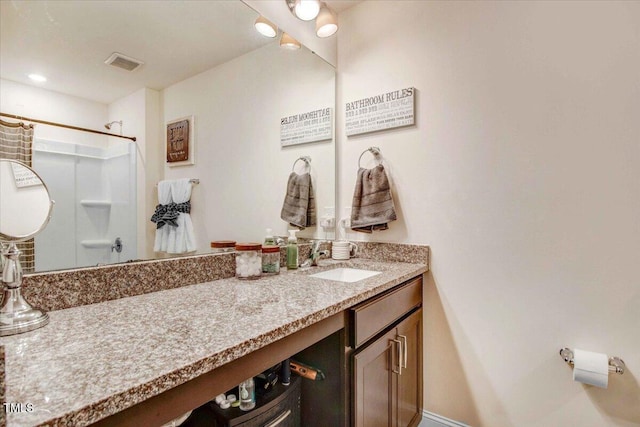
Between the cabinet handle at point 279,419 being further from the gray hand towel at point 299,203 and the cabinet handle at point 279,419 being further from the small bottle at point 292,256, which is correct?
the gray hand towel at point 299,203

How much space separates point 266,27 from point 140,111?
0.84 m

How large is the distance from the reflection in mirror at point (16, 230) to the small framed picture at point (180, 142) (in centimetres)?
42

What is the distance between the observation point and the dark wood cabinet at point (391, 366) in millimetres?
1032

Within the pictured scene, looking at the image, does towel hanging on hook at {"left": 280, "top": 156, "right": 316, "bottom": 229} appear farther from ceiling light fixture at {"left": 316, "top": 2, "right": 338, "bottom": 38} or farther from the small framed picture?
ceiling light fixture at {"left": 316, "top": 2, "right": 338, "bottom": 38}

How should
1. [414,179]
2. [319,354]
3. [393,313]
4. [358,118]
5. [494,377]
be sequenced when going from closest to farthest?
[319,354], [393,313], [494,377], [414,179], [358,118]

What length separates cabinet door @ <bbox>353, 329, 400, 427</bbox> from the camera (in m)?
1.02

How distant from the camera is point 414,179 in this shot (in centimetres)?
164

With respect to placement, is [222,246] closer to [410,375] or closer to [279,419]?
Answer: [279,419]

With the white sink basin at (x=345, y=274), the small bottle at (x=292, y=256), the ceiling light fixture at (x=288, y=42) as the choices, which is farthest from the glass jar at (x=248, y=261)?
the ceiling light fixture at (x=288, y=42)

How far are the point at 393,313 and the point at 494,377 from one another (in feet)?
2.06

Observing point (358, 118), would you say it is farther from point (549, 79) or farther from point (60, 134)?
→ point (60, 134)

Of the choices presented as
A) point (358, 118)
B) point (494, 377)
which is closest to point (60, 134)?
point (358, 118)

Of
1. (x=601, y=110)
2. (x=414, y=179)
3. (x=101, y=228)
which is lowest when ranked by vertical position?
(x=101, y=228)

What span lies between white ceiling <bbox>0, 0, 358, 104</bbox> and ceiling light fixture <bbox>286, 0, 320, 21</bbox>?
37 centimetres
